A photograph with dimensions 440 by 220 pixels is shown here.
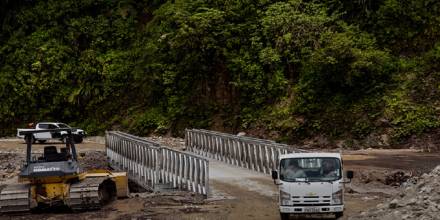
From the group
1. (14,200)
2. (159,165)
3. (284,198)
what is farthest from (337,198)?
(159,165)

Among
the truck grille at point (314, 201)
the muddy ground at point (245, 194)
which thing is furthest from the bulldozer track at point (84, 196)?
the truck grille at point (314, 201)

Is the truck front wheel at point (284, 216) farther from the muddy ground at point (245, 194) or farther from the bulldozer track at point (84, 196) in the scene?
the bulldozer track at point (84, 196)

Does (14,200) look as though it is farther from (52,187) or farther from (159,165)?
(159,165)

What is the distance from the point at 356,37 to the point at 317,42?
2.22 metres

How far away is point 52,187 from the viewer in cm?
1848

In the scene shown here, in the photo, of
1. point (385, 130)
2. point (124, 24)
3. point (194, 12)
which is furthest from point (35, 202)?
point (124, 24)

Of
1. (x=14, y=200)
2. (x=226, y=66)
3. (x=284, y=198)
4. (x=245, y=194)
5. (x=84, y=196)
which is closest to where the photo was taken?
(x=284, y=198)

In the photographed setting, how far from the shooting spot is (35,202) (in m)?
18.6

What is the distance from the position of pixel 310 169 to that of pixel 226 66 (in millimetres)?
26551

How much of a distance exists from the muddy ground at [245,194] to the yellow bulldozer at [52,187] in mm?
333

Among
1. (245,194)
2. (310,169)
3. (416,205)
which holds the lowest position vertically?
(245,194)

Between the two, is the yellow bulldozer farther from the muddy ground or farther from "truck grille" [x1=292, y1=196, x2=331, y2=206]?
"truck grille" [x1=292, y1=196, x2=331, y2=206]

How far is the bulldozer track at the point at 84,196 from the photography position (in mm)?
18109

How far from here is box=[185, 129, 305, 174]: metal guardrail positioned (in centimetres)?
2575
